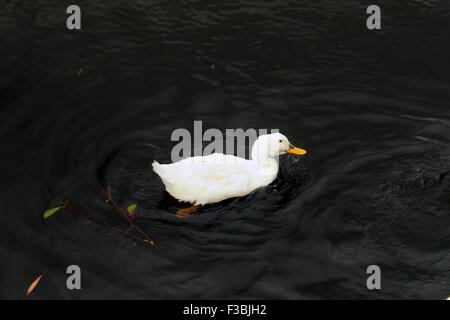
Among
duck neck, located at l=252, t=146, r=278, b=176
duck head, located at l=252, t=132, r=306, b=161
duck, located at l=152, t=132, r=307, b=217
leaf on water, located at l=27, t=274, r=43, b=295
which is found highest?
duck head, located at l=252, t=132, r=306, b=161

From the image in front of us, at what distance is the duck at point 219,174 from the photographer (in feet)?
17.7

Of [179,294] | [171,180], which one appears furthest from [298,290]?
[171,180]

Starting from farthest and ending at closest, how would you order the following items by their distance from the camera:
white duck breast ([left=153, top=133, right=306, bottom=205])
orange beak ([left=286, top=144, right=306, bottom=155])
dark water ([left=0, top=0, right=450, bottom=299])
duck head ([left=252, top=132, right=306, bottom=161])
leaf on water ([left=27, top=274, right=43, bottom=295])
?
orange beak ([left=286, top=144, right=306, bottom=155]) → duck head ([left=252, top=132, right=306, bottom=161]) → white duck breast ([left=153, top=133, right=306, bottom=205]) → dark water ([left=0, top=0, right=450, bottom=299]) → leaf on water ([left=27, top=274, right=43, bottom=295])

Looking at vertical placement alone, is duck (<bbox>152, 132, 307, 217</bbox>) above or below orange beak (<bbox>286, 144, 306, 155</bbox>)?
below

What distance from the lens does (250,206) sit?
223 inches

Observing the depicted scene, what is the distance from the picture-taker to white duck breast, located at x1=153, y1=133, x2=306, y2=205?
212 inches

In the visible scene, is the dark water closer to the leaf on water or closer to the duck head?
the leaf on water

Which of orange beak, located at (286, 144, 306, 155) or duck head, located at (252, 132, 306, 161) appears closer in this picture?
duck head, located at (252, 132, 306, 161)

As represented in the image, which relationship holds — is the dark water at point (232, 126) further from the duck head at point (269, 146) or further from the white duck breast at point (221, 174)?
the duck head at point (269, 146)

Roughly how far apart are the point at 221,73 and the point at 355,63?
2002mm

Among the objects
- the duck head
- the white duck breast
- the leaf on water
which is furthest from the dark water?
the duck head

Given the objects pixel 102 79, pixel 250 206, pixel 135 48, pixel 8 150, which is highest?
pixel 135 48

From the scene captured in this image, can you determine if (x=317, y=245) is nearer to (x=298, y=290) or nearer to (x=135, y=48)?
(x=298, y=290)

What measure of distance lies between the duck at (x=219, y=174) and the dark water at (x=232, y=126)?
0.15 metres
